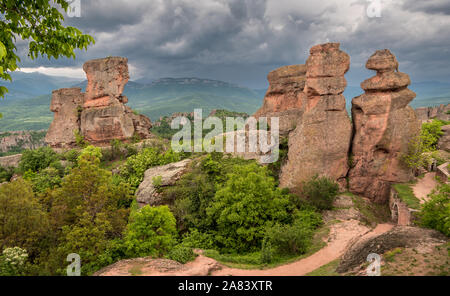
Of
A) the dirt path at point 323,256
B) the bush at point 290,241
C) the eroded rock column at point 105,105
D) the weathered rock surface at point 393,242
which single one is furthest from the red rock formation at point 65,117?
the weathered rock surface at point 393,242

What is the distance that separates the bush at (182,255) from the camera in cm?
1412

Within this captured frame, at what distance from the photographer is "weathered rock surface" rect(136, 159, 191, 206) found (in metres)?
22.0

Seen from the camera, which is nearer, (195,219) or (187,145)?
(195,219)

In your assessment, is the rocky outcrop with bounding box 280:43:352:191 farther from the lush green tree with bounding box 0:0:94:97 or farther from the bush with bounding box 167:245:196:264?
the lush green tree with bounding box 0:0:94:97

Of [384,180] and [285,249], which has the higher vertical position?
[384,180]

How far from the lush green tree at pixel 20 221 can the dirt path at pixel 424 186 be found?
24.7 m

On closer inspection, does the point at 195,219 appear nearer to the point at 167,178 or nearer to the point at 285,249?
the point at 167,178

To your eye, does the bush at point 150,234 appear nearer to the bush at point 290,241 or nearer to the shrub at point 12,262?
the shrub at point 12,262

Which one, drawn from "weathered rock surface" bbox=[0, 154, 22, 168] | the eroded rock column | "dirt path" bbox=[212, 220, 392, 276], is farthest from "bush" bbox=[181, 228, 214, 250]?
"weathered rock surface" bbox=[0, 154, 22, 168]

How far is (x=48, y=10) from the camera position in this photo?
268 inches

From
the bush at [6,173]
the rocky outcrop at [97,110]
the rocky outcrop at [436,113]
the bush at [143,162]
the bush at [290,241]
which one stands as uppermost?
the rocky outcrop at [436,113]

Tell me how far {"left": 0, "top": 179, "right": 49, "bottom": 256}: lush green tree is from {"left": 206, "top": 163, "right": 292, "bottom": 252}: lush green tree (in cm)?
1014
